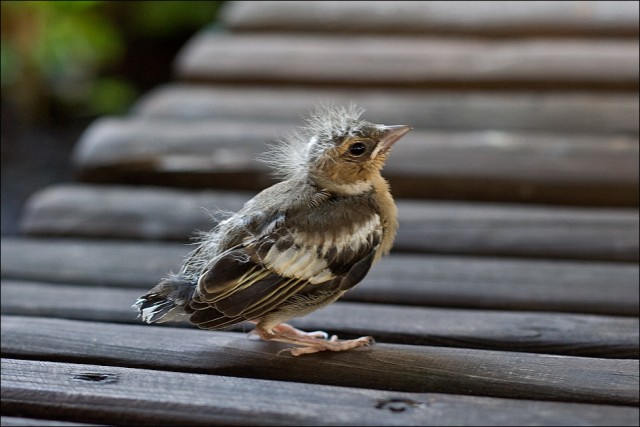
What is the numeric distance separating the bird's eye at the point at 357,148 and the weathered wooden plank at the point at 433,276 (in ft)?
2.57

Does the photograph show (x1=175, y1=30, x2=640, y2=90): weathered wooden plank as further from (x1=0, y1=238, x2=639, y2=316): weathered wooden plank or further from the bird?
the bird

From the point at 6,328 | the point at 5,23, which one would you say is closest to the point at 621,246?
the point at 6,328

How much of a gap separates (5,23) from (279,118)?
10.7ft

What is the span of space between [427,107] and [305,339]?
8.36 ft

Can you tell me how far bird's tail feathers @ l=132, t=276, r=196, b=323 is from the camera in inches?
108

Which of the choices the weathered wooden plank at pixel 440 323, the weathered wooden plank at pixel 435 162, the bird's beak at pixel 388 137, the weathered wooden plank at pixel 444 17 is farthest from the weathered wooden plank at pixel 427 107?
the bird's beak at pixel 388 137

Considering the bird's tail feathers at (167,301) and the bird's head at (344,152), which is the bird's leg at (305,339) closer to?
the bird's tail feathers at (167,301)

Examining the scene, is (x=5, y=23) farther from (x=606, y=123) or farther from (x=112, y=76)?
(x=606, y=123)

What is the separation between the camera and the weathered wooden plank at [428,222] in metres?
3.83

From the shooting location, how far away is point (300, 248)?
2768 mm

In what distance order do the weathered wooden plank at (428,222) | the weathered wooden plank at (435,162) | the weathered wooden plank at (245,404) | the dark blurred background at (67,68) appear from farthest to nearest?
the dark blurred background at (67,68), the weathered wooden plank at (435,162), the weathered wooden plank at (428,222), the weathered wooden plank at (245,404)

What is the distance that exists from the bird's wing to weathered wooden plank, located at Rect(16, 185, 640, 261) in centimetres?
102

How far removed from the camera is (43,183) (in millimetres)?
6727

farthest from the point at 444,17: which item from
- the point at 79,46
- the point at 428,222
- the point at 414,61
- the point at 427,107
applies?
the point at 79,46
